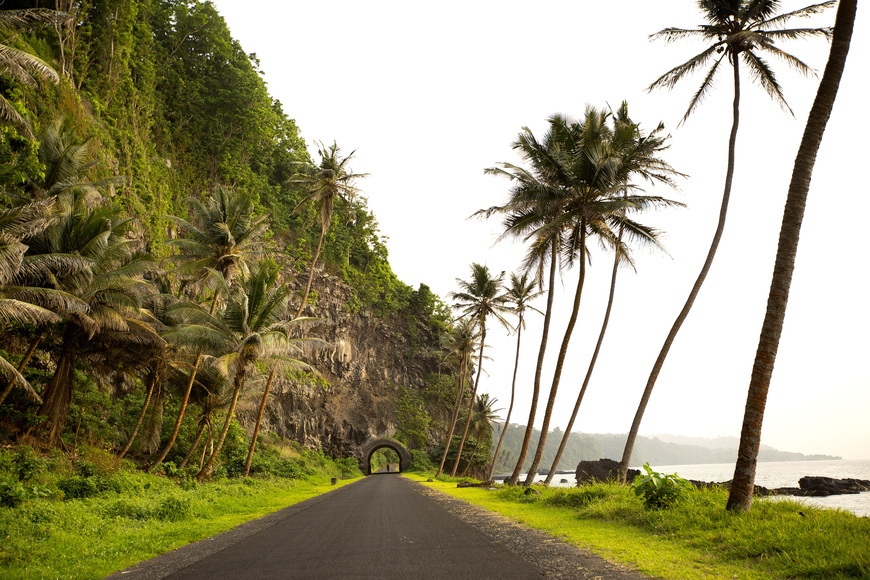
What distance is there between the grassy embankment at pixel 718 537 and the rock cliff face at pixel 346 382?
33.1m

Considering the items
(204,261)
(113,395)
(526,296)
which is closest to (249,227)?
(204,261)

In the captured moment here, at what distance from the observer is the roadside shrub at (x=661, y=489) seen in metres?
8.52

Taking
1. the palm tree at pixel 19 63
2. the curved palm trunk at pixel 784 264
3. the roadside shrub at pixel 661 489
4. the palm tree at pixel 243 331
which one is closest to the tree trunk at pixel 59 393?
the palm tree at pixel 243 331

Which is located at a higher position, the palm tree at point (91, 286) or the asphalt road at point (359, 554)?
the palm tree at point (91, 286)

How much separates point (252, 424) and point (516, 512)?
29124 millimetres

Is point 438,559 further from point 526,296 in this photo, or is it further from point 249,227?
point 526,296

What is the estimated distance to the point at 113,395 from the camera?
24.0 metres

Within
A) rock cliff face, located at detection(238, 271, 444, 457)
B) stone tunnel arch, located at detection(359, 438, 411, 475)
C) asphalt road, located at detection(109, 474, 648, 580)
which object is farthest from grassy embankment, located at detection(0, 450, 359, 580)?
stone tunnel arch, located at detection(359, 438, 411, 475)

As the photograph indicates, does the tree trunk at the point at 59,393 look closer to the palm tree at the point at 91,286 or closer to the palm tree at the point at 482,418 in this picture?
the palm tree at the point at 91,286

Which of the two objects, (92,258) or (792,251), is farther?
(92,258)

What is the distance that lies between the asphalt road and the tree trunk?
1134 cm

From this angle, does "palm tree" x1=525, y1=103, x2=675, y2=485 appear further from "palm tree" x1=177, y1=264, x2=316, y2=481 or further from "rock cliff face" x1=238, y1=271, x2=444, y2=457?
"rock cliff face" x1=238, y1=271, x2=444, y2=457

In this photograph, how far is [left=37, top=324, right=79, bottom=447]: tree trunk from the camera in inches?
617

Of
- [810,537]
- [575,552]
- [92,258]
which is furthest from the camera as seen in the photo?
[92,258]
